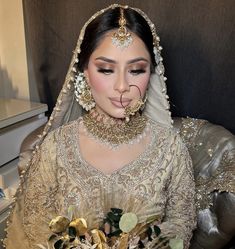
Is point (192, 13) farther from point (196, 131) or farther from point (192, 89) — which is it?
point (196, 131)

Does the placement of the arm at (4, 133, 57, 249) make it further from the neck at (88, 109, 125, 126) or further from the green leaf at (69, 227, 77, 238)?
the green leaf at (69, 227, 77, 238)

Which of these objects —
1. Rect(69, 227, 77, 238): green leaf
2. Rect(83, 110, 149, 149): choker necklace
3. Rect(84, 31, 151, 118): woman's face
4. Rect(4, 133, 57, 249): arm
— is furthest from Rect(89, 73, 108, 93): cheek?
Rect(69, 227, 77, 238): green leaf

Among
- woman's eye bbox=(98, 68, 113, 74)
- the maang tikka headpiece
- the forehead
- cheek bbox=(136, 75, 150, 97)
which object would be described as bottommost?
cheek bbox=(136, 75, 150, 97)

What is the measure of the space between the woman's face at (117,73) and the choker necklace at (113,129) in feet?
0.22

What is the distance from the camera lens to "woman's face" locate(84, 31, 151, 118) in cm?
84

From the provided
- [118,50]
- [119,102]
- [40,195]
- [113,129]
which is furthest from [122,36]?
[40,195]

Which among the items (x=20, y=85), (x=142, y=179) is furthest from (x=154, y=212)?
(x=20, y=85)

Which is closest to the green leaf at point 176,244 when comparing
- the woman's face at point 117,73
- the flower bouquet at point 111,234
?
the flower bouquet at point 111,234

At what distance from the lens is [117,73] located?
0.85 m

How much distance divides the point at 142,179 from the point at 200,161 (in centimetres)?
29

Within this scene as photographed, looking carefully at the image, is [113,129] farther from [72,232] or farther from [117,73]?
[72,232]

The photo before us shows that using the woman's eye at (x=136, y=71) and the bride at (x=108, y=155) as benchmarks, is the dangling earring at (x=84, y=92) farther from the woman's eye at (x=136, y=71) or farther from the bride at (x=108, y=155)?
the woman's eye at (x=136, y=71)

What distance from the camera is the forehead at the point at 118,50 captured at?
833 millimetres

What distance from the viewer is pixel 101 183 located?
94 centimetres
